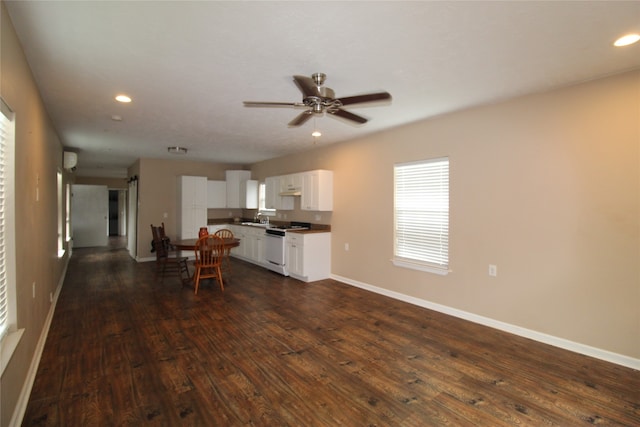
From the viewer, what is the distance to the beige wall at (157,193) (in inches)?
292

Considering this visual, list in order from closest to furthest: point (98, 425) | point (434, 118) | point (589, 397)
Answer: point (98, 425) < point (589, 397) < point (434, 118)

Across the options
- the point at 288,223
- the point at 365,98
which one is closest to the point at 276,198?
the point at 288,223

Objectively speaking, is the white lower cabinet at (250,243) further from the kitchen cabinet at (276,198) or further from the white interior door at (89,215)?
the white interior door at (89,215)

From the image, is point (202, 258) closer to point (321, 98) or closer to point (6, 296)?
point (6, 296)

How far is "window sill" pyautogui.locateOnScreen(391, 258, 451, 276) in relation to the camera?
3.98 m

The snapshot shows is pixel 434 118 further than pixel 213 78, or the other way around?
pixel 434 118

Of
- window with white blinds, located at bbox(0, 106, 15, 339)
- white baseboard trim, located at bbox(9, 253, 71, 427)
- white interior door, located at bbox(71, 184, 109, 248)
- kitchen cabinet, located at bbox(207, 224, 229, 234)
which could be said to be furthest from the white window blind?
white interior door, located at bbox(71, 184, 109, 248)

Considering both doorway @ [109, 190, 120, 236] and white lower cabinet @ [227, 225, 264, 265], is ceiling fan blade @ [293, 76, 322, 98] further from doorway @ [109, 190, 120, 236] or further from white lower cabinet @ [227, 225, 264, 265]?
doorway @ [109, 190, 120, 236]

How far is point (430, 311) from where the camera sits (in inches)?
158

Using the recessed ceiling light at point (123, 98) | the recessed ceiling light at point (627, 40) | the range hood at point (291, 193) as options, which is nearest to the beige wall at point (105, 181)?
the range hood at point (291, 193)

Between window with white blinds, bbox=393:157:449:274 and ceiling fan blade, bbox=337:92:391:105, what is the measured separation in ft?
6.32

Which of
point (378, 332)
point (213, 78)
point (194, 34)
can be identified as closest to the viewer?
point (194, 34)

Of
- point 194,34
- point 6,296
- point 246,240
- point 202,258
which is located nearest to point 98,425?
point 6,296

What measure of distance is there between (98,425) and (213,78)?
274 centimetres
